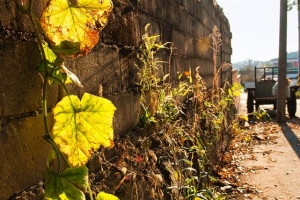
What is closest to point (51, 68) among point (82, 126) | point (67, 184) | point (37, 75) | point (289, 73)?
point (37, 75)

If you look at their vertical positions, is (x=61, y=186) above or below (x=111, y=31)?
below

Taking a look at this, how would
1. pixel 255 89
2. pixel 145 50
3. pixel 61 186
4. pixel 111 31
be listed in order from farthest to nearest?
pixel 255 89 → pixel 145 50 → pixel 111 31 → pixel 61 186

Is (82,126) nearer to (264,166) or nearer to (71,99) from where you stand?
(71,99)

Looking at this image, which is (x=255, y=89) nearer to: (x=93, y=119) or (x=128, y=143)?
(x=128, y=143)

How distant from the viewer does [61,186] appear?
0.81 m

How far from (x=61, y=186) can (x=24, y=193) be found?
0.57 feet

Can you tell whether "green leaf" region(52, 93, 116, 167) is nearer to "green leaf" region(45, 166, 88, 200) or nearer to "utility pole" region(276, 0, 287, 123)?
"green leaf" region(45, 166, 88, 200)

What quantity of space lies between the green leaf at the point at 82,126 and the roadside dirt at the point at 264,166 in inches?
96.6

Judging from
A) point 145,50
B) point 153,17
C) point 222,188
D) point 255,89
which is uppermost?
point 153,17

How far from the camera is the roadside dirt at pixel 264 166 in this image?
10.5ft

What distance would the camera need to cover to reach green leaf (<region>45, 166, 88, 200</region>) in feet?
2.63

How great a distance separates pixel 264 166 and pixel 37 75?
12.0 ft

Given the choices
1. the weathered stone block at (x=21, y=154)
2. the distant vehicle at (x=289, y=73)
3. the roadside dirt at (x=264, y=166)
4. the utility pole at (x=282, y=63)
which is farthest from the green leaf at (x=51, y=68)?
the distant vehicle at (x=289, y=73)

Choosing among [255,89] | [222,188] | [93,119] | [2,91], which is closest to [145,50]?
[93,119]
